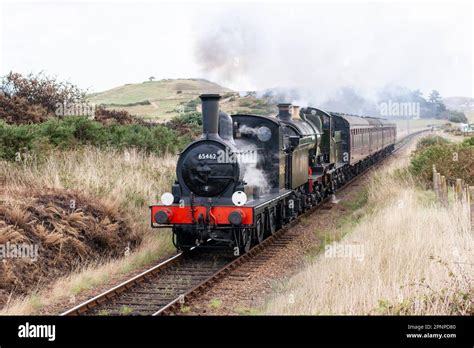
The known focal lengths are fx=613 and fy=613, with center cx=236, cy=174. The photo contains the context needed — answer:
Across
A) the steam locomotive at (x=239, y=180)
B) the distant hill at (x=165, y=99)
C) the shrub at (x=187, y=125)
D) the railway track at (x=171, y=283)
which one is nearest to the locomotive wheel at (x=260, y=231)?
the steam locomotive at (x=239, y=180)

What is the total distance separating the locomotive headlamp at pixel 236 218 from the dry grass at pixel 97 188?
2.00 metres

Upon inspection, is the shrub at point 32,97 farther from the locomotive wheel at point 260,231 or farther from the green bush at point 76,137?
the locomotive wheel at point 260,231

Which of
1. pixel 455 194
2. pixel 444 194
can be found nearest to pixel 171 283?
pixel 444 194

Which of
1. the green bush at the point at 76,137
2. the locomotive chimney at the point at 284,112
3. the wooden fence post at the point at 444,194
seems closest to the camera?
the green bush at the point at 76,137

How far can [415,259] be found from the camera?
30.8ft

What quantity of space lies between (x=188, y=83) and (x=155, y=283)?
48.6 meters

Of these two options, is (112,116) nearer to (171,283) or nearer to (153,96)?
(171,283)

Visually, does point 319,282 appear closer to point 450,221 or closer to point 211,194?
point 211,194

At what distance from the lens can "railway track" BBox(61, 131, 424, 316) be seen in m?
8.61

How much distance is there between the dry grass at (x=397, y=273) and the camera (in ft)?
23.9

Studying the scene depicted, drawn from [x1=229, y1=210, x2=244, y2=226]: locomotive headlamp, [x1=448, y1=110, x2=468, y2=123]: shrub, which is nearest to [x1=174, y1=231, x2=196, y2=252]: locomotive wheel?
[x1=229, y1=210, x2=244, y2=226]: locomotive headlamp

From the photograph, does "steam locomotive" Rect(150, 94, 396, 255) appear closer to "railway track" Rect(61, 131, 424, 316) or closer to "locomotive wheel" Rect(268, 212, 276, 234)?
"locomotive wheel" Rect(268, 212, 276, 234)

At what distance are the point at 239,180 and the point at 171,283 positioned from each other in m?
2.37
